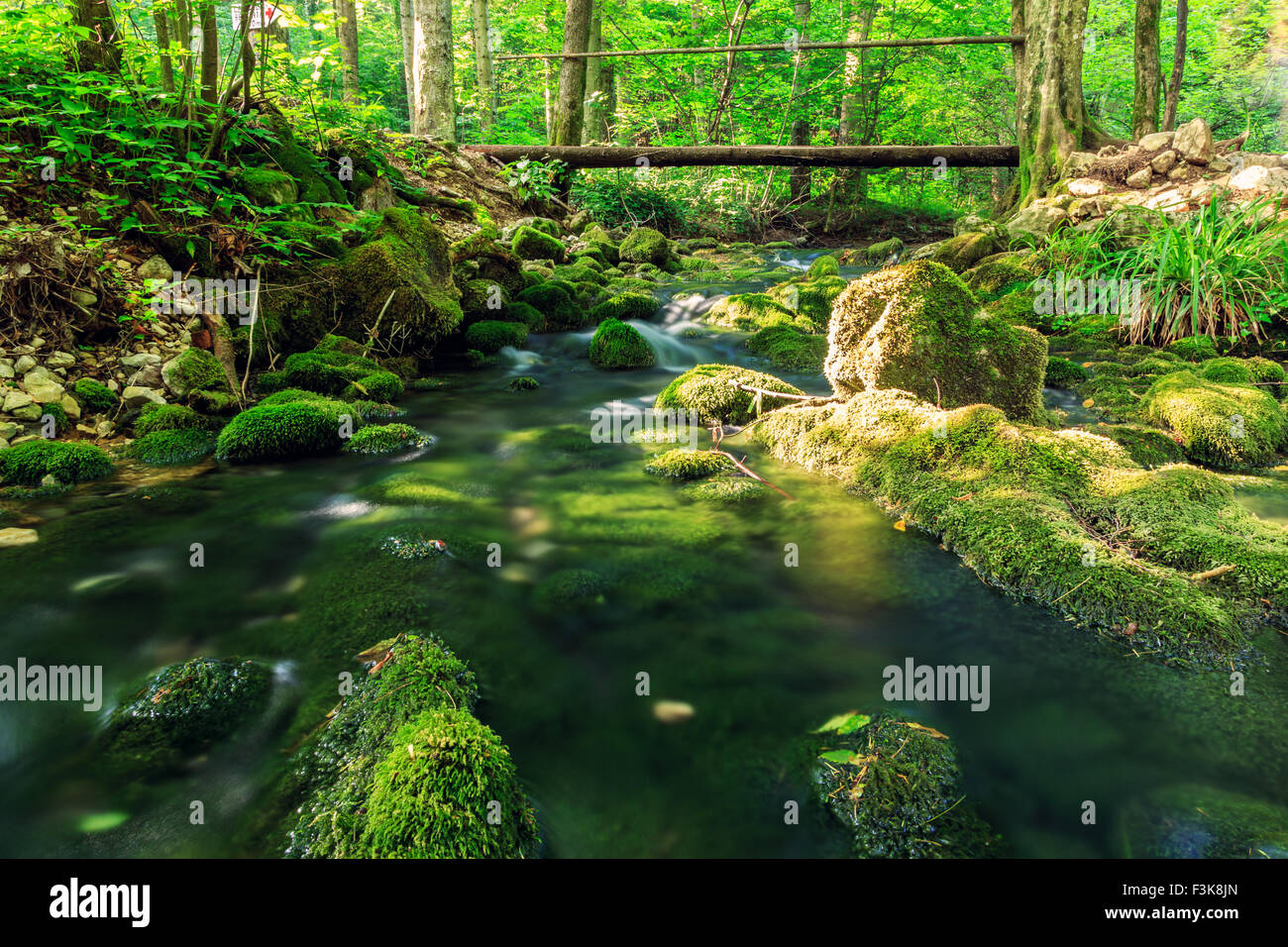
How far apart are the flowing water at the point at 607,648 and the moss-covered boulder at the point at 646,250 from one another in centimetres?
1034

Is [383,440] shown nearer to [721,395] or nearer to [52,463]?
[52,463]

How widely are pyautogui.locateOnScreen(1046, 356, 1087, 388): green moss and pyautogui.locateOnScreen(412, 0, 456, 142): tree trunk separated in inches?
458

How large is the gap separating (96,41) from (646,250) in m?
9.62

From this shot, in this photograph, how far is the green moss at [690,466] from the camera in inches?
191

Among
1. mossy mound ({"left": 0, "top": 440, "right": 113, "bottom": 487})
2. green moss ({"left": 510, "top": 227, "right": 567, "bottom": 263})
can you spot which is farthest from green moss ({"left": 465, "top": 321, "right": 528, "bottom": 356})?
mossy mound ({"left": 0, "top": 440, "right": 113, "bottom": 487})

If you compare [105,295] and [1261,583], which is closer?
[1261,583]

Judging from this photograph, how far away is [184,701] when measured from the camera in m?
2.57

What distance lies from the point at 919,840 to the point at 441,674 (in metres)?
1.81

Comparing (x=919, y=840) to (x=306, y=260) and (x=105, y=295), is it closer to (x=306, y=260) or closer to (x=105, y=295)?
(x=105, y=295)

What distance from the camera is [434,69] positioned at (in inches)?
496

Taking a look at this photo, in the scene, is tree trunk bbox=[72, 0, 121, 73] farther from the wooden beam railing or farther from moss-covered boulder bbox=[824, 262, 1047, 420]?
the wooden beam railing

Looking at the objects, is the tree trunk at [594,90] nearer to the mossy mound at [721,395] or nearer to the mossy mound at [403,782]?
the mossy mound at [721,395]

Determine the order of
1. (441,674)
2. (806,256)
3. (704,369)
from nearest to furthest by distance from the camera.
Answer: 1. (441,674)
2. (704,369)
3. (806,256)
